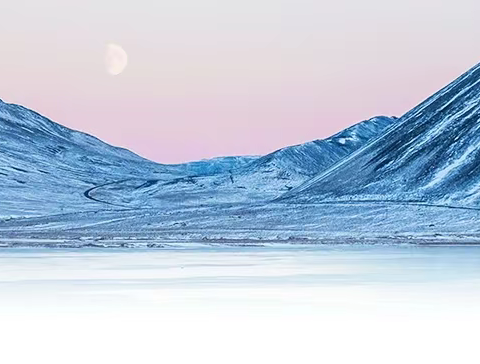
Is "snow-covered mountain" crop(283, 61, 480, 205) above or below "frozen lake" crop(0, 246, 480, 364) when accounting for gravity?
above

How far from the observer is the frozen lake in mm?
27734

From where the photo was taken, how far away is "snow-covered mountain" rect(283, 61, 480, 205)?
160625mm

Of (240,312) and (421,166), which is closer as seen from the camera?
(240,312)

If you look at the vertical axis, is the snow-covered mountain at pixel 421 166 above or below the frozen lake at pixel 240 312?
above

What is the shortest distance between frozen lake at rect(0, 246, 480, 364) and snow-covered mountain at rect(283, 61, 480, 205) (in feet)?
327

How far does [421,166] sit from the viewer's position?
173125 millimetres

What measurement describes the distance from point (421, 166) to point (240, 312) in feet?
458

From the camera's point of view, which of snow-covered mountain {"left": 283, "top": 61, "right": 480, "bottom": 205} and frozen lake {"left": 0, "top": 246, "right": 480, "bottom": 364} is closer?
frozen lake {"left": 0, "top": 246, "right": 480, "bottom": 364}

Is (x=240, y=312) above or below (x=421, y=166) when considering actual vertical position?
below

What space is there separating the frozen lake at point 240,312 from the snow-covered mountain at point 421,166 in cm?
9979

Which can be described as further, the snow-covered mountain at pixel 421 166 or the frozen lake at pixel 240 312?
the snow-covered mountain at pixel 421 166

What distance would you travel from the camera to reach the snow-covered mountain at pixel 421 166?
527 feet

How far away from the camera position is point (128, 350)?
92.0ft

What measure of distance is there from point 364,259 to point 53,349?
4033 centimetres
